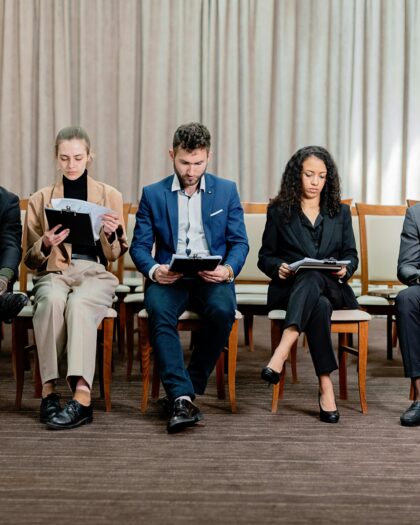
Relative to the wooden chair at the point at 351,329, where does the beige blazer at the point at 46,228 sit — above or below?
above

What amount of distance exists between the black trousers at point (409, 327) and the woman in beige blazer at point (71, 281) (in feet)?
4.60

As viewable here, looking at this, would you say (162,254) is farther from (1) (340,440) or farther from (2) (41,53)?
(2) (41,53)

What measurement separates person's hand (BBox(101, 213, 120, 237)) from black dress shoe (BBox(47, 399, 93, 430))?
83 centimetres

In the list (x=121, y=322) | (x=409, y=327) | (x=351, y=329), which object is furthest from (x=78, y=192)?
(x=409, y=327)

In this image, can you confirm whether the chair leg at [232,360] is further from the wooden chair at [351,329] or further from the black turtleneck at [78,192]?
the black turtleneck at [78,192]

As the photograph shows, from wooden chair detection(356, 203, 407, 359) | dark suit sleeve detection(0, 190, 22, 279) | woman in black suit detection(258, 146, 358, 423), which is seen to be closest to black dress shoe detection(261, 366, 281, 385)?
woman in black suit detection(258, 146, 358, 423)

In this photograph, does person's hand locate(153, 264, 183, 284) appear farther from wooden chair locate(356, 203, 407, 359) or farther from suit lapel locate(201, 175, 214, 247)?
wooden chair locate(356, 203, 407, 359)

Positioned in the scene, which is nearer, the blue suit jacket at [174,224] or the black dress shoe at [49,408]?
the black dress shoe at [49,408]

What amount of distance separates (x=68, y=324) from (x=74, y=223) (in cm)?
47

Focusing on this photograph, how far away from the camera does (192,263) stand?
330cm

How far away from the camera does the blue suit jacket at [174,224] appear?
3.66 m

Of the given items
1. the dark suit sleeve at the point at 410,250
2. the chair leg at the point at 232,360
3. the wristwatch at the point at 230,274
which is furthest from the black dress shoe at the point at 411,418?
the wristwatch at the point at 230,274

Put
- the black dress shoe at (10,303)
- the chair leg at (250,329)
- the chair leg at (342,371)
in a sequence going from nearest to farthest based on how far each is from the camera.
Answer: the black dress shoe at (10,303)
the chair leg at (342,371)
the chair leg at (250,329)

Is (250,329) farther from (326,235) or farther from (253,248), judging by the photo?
(326,235)
